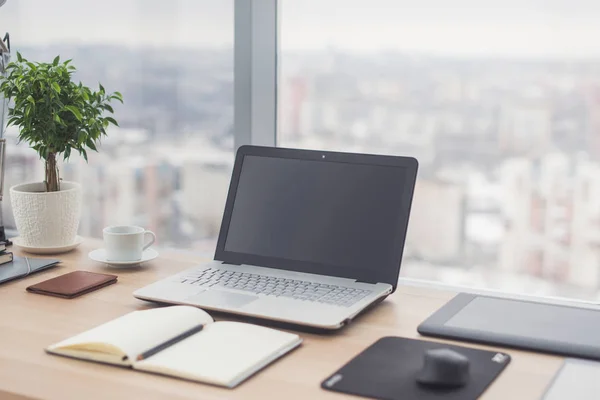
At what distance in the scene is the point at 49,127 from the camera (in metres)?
1.74

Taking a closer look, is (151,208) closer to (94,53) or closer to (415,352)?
(94,53)

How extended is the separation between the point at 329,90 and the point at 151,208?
1.88 ft

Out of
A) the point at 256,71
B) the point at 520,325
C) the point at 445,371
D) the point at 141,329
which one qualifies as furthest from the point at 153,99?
the point at 445,371

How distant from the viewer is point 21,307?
4.69 ft

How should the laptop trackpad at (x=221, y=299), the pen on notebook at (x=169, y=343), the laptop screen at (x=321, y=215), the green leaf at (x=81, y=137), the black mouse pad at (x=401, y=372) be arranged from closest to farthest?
the black mouse pad at (x=401, y=372)
the pen on notebook at (x=169, y=343)
the laptop trackpad at (x=221, y=299)
the laptop screen at (x=321, y=215)
the green leaf at (x=81, y=137)

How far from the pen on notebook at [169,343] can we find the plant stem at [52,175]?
2.23 feet

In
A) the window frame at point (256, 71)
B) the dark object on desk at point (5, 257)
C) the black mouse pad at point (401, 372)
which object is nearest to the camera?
the black mouse pad at point (401, 372)

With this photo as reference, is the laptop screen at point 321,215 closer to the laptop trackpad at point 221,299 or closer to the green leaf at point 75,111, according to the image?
the laptop trackpad at point 221,299

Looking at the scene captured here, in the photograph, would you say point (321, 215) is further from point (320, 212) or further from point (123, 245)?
point (123, 245)

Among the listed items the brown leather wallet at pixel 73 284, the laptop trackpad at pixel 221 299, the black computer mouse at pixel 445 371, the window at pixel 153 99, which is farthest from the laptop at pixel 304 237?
the window at pixel 153 99

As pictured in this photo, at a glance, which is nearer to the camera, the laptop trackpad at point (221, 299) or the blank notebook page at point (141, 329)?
the blank notebook page at point (141, 329)

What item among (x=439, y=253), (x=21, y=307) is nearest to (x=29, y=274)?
(x=21, y=307)

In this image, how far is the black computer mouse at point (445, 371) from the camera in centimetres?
108

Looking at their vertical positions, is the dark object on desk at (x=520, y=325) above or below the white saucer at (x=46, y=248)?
below
